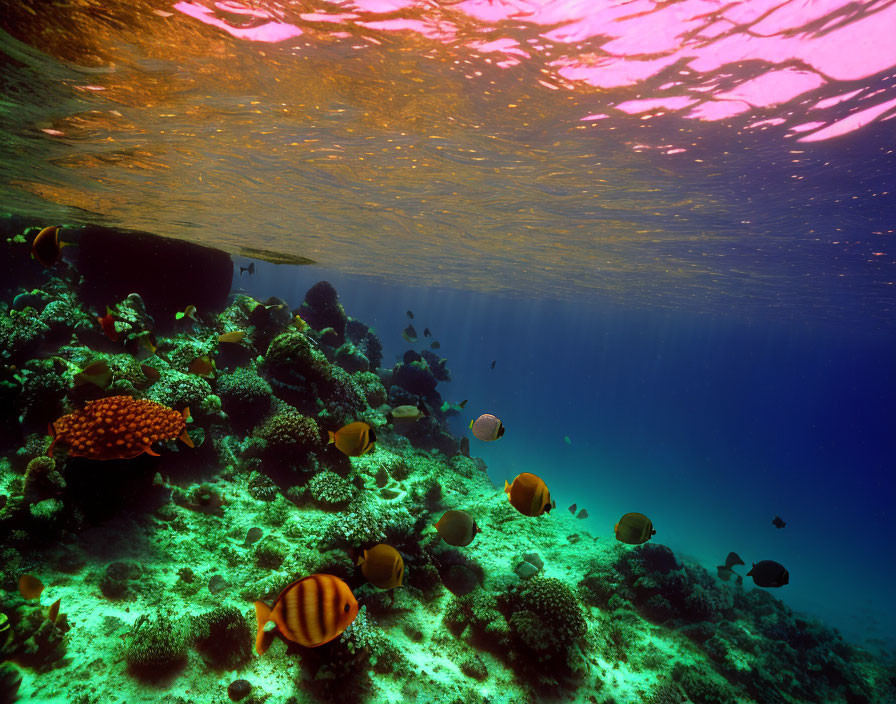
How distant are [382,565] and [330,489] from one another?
399 centimetres

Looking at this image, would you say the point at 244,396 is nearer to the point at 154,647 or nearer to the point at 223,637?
the point at 223,637

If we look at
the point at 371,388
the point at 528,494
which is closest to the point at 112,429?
the point at 528,494

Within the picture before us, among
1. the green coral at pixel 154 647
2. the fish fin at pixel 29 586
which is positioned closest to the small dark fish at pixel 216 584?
the green coral at pixel 154 647

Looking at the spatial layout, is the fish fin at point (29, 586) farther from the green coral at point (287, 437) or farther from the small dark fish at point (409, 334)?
the small dark fish at point (409, 334)

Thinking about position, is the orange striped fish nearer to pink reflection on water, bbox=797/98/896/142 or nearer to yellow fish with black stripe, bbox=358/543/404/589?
yellow fish with black stripe, bbox=358/543/404/589

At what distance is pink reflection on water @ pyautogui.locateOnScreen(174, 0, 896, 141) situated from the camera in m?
6.96

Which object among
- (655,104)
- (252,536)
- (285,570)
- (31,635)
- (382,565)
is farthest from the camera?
(655,104)

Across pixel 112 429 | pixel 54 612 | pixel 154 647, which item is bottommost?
pixel 154 647

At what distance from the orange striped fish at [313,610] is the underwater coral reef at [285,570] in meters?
0.02

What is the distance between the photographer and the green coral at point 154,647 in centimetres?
426

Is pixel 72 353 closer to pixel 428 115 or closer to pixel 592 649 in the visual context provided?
pixel 428 115

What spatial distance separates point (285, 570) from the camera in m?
5.95

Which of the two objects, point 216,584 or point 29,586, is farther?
point 216,584

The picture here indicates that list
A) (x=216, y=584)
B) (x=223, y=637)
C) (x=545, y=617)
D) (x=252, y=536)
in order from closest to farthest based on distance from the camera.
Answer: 1. (x=223, y=637)
2. (x=216, y=584)
3. (x=545, y=617)
4. (x=252, y=536)
